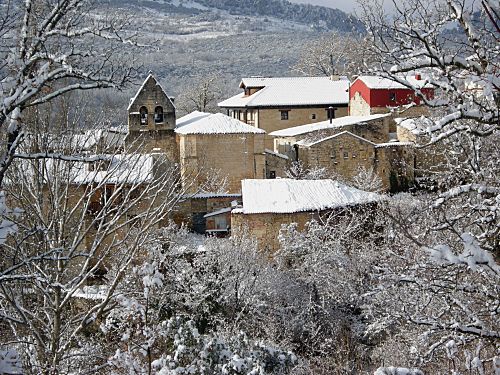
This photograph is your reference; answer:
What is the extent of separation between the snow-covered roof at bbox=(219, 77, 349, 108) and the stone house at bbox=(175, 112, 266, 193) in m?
12.1

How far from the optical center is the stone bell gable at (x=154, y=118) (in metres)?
28.3

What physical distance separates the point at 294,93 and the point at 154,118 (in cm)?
1527

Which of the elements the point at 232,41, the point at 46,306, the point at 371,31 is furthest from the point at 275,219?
the point at 232,41

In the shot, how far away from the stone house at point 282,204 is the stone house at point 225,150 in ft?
19.8

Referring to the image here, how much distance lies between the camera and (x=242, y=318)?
1636cm

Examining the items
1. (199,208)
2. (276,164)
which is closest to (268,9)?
(276,164)

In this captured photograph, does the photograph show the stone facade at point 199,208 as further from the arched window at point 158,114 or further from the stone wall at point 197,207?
the arched window at point 158,114

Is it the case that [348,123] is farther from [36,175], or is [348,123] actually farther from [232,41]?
[232,41]

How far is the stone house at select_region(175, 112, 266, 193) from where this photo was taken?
28.6 metres

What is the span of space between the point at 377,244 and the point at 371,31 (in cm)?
1622

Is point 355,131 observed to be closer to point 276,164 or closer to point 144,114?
point 276,164

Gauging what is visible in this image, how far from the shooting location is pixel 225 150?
94.8 ft

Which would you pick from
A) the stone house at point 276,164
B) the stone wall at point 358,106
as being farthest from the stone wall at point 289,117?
the stone house at point 276,164

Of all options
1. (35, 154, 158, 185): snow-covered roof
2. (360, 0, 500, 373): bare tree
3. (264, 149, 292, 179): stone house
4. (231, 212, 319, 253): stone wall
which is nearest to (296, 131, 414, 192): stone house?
(264, 149, 292, 179): stone house
